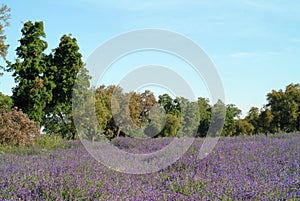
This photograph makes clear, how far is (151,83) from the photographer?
757 centimetres

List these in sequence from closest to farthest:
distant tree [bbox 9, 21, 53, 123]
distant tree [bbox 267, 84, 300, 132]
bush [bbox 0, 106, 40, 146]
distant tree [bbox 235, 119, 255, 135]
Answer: bush [bbox 0, 106, 40, 146] → distant tree [bbox 9, 21, 53, 123] → distant tree [bbox 267, 84, 300, 132] → distant tree [bbox 235, 119, 255, 135]

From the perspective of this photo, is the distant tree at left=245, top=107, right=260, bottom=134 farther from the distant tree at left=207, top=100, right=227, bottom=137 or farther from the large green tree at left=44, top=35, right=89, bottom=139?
the distant tree at left=207, top=100, right=227, bottom=137

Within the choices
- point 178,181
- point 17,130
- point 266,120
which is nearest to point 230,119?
point 266,120

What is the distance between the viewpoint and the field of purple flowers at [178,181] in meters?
4.04

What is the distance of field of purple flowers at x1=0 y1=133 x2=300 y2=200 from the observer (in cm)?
404

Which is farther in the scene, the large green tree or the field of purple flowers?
the large green tree

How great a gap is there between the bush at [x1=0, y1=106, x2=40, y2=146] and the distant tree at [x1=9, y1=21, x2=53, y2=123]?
8545 millimetres

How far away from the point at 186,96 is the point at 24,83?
1599 centimetres

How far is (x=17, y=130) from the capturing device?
472 inches

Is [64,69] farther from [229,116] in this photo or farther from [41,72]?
[229,116]

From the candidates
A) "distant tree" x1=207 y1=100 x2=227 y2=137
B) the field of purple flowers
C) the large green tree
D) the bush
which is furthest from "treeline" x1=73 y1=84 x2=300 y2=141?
the field of purple flowers

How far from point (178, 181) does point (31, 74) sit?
19.0 metres

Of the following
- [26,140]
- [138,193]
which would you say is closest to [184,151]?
[138,193]

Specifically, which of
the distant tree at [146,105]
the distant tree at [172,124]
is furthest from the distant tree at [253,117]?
the distant tree at [146,105]
